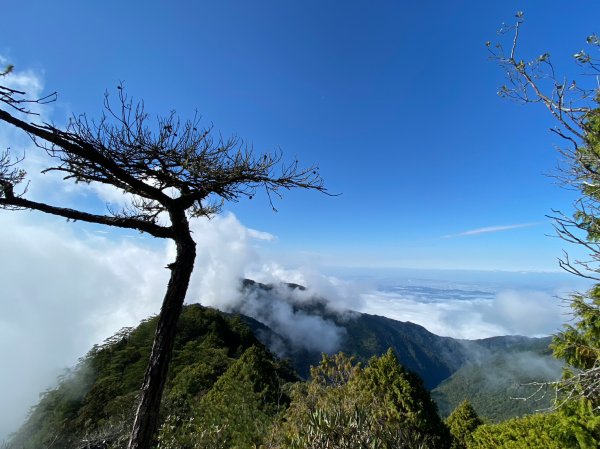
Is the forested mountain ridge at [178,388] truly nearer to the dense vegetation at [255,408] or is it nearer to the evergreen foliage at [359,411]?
the dense vegetation at [255,408]

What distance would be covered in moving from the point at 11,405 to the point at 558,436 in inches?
6805

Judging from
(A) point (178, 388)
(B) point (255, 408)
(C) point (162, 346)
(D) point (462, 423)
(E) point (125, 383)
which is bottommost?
(E) point (125, 383)

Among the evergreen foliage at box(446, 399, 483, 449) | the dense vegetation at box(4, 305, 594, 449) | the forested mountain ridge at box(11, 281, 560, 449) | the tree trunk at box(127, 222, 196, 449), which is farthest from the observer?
the evergreen foliage at box(446, 399, 483, 449)

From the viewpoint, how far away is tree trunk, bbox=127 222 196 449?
131 inches

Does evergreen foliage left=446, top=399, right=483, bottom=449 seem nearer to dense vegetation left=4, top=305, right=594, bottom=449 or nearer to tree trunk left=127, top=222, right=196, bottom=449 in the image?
dense vegetation left=4, top=305, right=594, bottom=449

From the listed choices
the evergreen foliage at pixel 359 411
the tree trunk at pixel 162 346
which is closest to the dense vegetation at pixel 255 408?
the evergreen foliage at pixel 359 411

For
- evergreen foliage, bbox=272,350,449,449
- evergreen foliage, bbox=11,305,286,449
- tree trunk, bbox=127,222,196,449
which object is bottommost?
evergreen foliage, bbox=11,305,286,449

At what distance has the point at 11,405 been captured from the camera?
11881 centimetres

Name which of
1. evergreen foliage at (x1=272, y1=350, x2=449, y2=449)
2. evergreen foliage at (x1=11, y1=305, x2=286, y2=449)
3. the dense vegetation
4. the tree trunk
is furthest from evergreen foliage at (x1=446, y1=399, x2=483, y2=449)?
the tree trunk

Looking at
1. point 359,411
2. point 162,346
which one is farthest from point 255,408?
point 162,346

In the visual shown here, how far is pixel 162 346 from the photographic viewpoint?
3.53m

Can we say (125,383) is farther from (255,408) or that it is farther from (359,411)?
(359,411)

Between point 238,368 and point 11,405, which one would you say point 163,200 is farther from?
point 11,405

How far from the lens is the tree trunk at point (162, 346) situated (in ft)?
10.9
